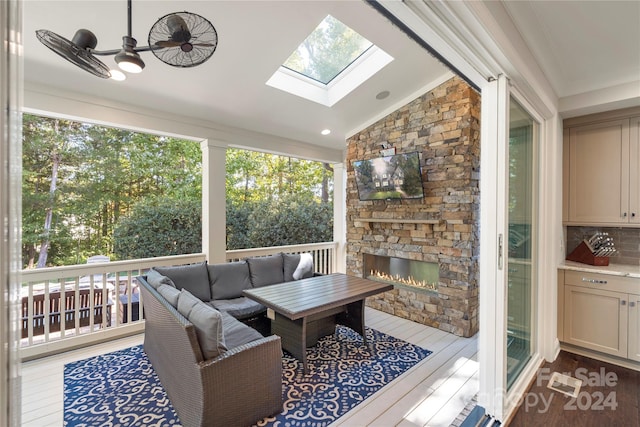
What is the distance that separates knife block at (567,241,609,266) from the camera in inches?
115

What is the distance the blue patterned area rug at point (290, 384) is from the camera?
2.10m

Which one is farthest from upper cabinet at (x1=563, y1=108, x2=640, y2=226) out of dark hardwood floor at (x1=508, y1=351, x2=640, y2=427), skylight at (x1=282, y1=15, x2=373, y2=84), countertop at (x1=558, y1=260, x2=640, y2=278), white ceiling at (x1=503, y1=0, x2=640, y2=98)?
skylight at (x1=282, y1=15, x2=373, y2=84)

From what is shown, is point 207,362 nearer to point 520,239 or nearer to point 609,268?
point 520,239

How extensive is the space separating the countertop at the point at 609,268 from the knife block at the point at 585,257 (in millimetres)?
48

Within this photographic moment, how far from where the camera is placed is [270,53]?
2980mm

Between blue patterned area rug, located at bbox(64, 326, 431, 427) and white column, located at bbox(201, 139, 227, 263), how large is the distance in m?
1.41

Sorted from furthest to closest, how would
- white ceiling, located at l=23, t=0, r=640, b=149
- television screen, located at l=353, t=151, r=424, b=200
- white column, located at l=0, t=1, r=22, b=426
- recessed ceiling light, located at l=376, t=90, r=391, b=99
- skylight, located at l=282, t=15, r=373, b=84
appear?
recessed ceiling light, located at l=376, t=90, r=391, b=99, television screen, located at l=353, t=151, r=424, b=200, skylight, located at l=282, t=15, r=373, b=84, white ceiling, located at l=23, t=0, r=640, b=149, white column, located at l=0, t=1, r=22, b=426

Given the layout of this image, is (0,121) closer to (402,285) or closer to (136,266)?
(136,266)

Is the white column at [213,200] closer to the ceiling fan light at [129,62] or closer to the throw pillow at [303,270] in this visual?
the throw pillow at [303,270]

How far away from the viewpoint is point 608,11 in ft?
5.82

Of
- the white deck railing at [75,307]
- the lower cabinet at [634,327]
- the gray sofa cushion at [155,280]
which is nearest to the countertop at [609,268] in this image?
the lower cabinet at [634,327]

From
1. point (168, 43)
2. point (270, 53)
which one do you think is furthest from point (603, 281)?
point (168, 43)

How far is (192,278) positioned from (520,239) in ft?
10.9

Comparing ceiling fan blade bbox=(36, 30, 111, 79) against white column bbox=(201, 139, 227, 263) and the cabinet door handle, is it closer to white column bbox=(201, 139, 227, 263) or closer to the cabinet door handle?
white column bbox=(201, 139, 227, 263)
